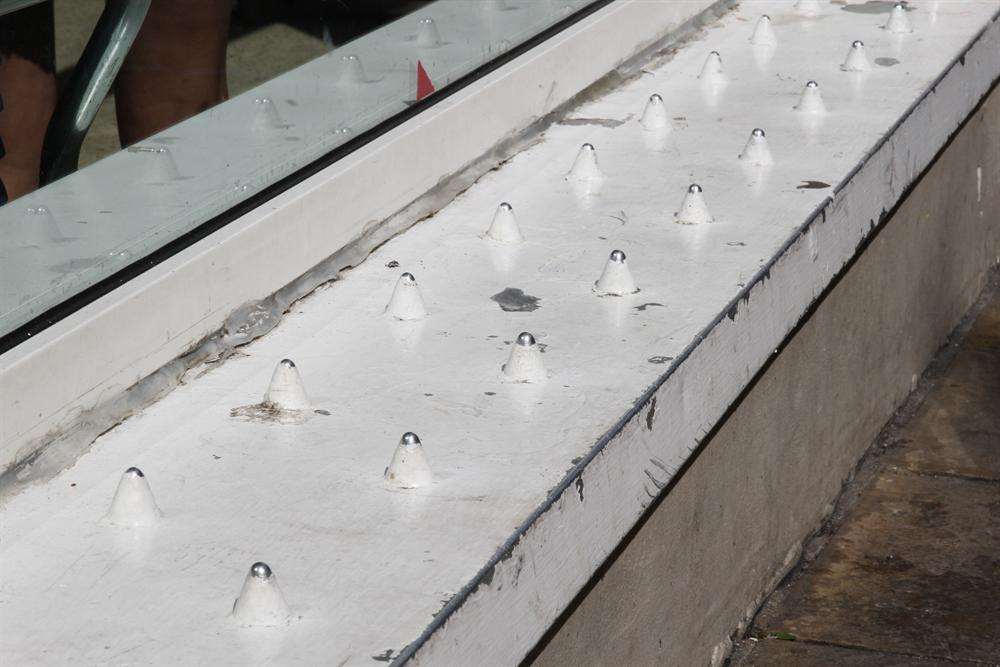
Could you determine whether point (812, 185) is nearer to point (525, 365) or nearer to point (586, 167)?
point (586, 167)

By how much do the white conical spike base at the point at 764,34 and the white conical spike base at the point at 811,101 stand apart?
1.79 feet

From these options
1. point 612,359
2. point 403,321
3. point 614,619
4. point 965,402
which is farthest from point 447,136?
point 965,402

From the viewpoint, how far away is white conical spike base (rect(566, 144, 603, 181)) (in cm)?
305

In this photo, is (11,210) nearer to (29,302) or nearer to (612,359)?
(29,302)

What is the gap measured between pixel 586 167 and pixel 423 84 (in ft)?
1.27

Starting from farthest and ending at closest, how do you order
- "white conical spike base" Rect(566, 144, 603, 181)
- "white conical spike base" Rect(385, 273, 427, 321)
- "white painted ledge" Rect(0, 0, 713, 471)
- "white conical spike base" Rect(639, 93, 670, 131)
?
"white conical spike base" Rect(639, 93, 670, 131)
"white conical spike base" Rect(566, 144, 603, 181)
"white conical spike base" Rect(385, 273, 427, 321)
"white painted ledge" Rect(0, 0, 713, 471)

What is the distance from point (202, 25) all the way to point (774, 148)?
48.0 inches

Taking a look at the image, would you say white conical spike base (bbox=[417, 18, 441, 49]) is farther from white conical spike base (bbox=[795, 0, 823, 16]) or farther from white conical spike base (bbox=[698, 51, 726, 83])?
white conical spike base (bbox=[795, 0, 823, 16])

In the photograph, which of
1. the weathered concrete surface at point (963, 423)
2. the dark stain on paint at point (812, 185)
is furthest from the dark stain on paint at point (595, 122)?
the weathered concrete surface at point (963, 423)

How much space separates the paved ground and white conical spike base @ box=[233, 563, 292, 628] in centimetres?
170

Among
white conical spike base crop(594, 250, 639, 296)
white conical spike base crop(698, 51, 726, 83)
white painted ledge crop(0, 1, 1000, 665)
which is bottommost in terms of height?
white painted ledge crop(0, 1, 1000, 665)

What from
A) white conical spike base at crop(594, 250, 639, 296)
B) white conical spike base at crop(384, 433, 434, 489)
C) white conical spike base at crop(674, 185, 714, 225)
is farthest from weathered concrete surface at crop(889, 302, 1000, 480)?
white conical spike base at crop(384, 433, 434, 489)

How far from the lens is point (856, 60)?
3.70 meters

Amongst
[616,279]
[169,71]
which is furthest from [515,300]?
[169,71]
